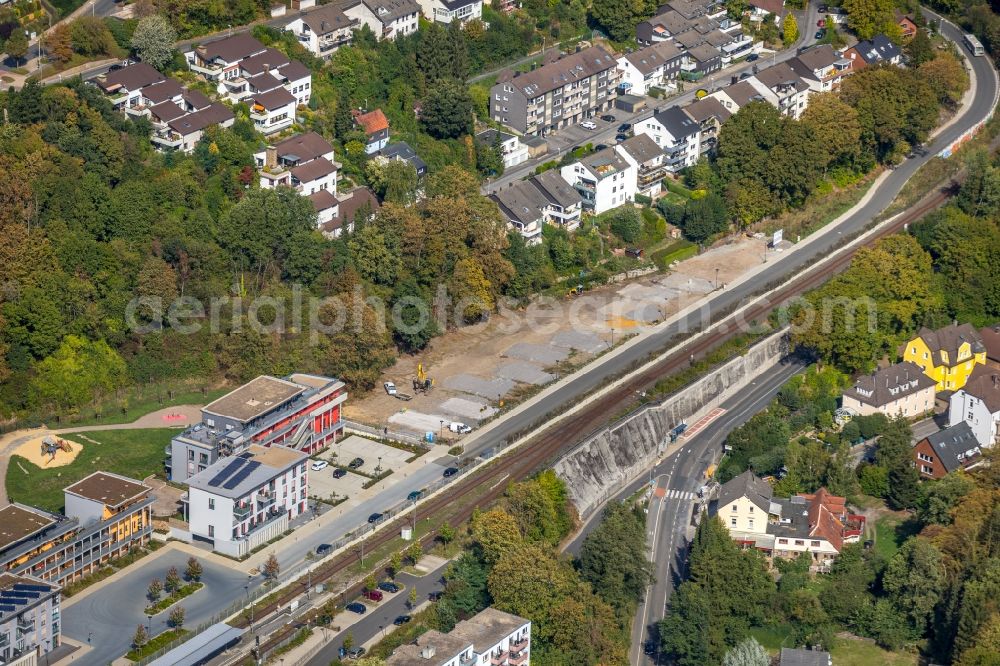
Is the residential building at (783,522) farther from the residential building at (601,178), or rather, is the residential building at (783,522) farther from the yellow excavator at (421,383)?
the residential building at (601,178)

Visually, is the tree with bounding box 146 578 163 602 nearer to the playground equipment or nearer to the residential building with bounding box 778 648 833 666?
the playground equipment

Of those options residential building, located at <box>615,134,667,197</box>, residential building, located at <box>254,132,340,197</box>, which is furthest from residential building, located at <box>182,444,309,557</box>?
residential building, located at <box>615,134,667,197</box>

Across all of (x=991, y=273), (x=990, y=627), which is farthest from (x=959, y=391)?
(x=990, y=627)

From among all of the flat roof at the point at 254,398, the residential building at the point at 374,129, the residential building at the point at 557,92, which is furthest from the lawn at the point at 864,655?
the residential building at the point at 557,92

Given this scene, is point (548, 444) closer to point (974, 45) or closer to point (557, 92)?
point (557, 92)

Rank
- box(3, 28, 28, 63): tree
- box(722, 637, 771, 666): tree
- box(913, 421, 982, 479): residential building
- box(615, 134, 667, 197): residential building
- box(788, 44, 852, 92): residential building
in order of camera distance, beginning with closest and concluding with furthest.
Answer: box(722, 637, 771, 666): tree, box(913, 421, 982, 479): residential building, box(3, 28, 28, 63): tree, box(615, 134, 667, 197): residential building, box(788, 44, 852, 92): residential building

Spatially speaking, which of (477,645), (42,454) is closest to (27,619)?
(42,454)

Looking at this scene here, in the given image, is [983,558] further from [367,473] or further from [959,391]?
[367,473]
